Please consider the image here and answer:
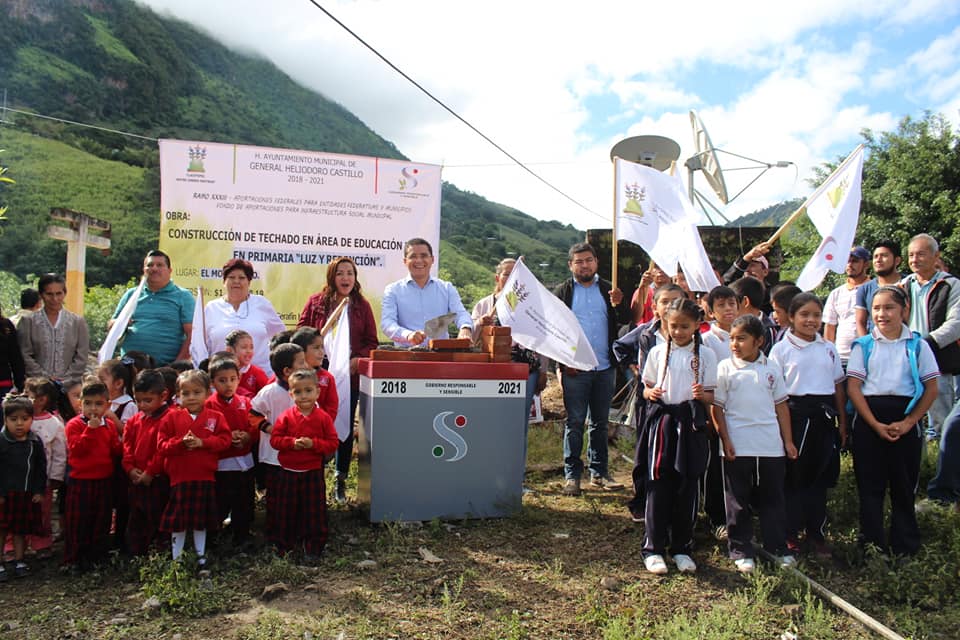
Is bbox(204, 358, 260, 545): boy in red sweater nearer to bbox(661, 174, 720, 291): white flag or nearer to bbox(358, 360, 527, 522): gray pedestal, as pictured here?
bbox(358, 360, 527, 522): gray pedestal

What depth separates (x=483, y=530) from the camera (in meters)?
4.99

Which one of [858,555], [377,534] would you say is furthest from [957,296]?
[377,534]

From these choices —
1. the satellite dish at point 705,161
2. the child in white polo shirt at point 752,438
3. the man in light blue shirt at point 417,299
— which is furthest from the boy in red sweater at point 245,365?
the satellite dish at point 705,161

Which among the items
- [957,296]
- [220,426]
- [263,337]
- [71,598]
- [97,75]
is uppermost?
[97,75]

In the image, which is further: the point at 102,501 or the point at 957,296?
the point at 957,296

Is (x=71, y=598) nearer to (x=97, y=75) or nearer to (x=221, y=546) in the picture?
(x=221, y=546)

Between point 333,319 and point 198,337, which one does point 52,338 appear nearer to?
point 198,337

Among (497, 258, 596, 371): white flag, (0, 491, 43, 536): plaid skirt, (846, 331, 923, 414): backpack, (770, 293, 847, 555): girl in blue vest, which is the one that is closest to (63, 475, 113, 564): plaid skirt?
(0, 491, 43, 536): plaid skirt

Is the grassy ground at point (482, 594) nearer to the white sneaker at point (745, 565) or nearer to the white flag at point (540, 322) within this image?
the white sneaker at point (745, 565)

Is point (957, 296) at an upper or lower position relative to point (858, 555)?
upper

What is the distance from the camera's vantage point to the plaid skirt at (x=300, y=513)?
448 centimetres

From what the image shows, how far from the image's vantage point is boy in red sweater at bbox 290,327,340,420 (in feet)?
15.7

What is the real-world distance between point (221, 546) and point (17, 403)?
148cm

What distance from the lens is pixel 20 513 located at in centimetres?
444
